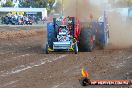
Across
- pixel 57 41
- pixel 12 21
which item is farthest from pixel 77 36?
pixel 12 21

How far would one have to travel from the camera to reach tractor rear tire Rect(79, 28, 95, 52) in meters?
21.2

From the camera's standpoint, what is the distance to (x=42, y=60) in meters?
17.4

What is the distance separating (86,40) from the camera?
2133cm

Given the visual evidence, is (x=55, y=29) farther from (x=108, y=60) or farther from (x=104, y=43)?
(x=108, y=60)

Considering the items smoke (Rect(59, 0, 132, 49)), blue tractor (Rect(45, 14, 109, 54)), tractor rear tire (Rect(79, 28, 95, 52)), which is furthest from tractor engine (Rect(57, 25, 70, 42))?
smoke (Rect(59, 0, 132, 49))

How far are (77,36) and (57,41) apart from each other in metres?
1.10

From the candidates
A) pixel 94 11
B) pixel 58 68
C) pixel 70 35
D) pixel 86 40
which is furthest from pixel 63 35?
pixel 58 68

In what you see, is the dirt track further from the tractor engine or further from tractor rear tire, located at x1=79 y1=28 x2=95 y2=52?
tractor rear tire, located at x1=79 y1=28 x2=95 y2=52

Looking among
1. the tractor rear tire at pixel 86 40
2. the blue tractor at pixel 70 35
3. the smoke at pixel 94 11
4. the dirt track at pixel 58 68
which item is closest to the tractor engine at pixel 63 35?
the blue tractor at pixel 70 35

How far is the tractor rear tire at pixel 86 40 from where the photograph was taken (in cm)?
2119

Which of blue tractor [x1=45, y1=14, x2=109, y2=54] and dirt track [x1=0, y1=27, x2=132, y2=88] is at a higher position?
blue tractor [x1=45, y1=14, x2=109, y2=54]

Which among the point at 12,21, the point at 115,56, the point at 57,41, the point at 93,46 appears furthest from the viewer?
the point at 12,21

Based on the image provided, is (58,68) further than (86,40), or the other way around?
(86,40)

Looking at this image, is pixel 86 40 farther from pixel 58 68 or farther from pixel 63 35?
pixel 58 68
